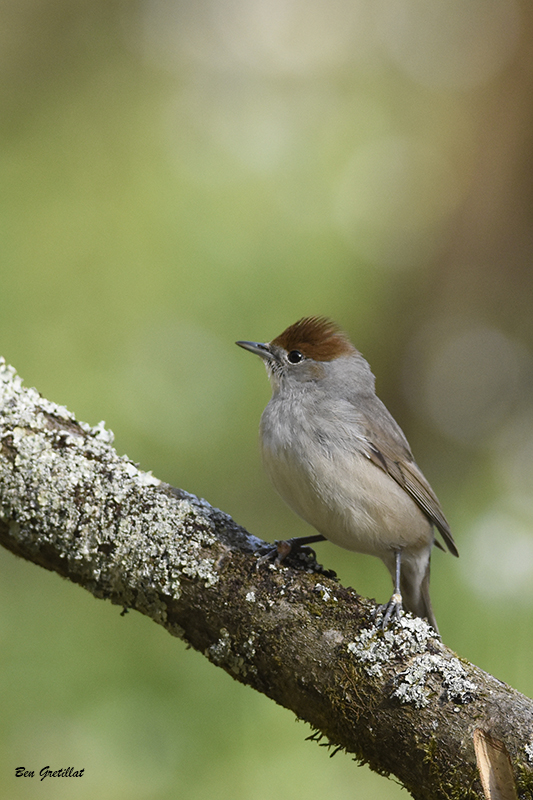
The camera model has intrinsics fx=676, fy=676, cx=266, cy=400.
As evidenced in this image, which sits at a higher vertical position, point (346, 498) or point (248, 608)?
point (346, 498)

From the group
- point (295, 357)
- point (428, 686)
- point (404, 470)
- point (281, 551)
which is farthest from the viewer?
point (295, 357)

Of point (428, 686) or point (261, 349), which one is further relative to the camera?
point (261, 349)

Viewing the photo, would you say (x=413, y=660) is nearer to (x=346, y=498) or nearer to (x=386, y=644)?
(x=386, y=644)

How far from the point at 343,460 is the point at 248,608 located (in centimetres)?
101

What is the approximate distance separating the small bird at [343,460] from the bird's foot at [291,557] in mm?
22

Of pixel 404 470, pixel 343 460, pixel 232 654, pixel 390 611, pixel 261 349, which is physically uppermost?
pixel 261 349

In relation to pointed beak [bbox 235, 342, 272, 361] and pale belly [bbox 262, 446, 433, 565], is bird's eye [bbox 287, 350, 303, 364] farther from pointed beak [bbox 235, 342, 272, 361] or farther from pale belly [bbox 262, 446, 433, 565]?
pale belly [bbox 262, 446, 433, 565]

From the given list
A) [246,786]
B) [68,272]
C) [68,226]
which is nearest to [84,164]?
[68,226]

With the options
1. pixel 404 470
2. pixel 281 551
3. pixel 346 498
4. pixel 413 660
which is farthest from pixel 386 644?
pixel 404 470

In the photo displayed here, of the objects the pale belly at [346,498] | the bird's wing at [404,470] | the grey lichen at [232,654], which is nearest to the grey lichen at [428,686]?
the grey lichen at [232,654]

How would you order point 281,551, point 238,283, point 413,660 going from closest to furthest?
point 413,660 < point 281,551 < point 238,283

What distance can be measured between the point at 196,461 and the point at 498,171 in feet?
12.9

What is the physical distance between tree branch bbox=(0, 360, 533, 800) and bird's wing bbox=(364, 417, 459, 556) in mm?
895

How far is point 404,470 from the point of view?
144 inches
